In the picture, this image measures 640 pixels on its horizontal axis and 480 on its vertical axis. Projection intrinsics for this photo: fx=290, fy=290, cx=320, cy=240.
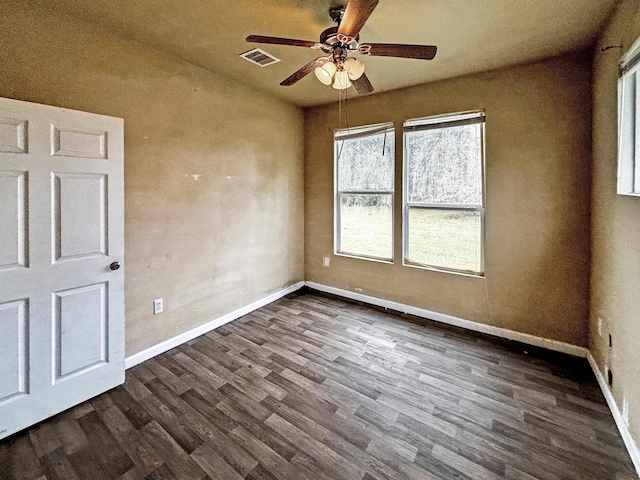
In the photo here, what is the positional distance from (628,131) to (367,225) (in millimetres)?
2429

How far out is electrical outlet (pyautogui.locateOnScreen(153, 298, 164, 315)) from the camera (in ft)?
8.39

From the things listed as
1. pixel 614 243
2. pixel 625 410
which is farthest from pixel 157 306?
pixel 614 243

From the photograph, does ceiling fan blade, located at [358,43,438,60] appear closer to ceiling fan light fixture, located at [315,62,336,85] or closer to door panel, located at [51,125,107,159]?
ceiling fan light fixture, located at [315,62,336,85]

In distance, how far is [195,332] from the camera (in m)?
2.88

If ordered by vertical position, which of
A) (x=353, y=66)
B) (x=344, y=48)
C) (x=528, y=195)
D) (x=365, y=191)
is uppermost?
(x=344, y=48)

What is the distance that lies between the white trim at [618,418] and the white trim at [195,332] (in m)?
3.15

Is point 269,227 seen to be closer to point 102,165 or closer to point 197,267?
point 197,267

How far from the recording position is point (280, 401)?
1999mm

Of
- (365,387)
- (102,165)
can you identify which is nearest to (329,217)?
(365,387)

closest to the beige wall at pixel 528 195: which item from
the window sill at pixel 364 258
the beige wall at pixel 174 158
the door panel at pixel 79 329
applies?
the window sill at pixel 364 258

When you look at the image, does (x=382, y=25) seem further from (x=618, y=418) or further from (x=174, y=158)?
(x=618, y=418)

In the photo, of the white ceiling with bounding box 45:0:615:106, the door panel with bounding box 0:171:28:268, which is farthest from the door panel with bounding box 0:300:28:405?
the white ceiling with bounding box 45:0:615:106

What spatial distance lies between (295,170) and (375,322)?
2.30 meters

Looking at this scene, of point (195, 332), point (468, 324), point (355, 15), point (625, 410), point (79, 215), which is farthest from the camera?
point (468, 324)
